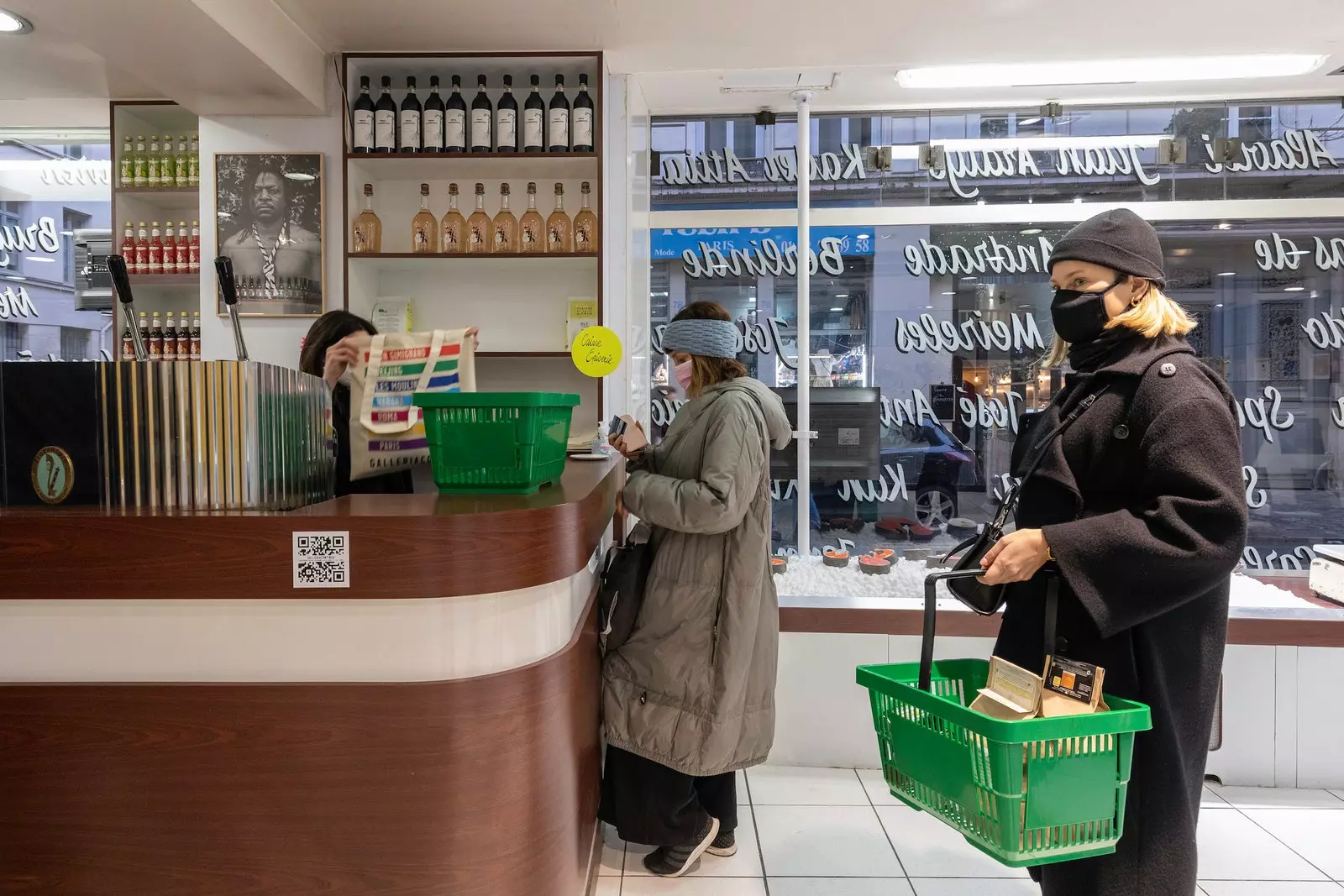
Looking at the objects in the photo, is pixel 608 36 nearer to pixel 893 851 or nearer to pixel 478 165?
pixel 478 165

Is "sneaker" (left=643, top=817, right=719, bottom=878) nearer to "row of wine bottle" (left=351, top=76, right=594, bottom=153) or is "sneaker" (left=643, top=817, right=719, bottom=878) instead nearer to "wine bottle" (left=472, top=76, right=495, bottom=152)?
"row of wine bottle" (left=351, top=76, right=594, bottom=153)

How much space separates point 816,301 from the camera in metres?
4.75

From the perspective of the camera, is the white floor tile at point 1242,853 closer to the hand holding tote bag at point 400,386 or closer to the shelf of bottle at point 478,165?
the hand holding tote bag at point 400,386

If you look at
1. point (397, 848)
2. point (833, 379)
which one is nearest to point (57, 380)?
point (397, 848)

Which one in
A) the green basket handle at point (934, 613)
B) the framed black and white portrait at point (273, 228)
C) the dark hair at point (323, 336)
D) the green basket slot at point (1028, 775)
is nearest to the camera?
the green basket slot at point (1028, 775)

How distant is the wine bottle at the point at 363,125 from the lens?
139 inches

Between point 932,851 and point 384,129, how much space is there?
3474 mm

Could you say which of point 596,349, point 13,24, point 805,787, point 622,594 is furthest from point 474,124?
point 805,787

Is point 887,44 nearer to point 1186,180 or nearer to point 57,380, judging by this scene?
point 1186,180

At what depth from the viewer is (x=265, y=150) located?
12.0 ft

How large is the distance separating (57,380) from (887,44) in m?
3.31

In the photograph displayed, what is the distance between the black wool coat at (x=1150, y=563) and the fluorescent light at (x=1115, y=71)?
282cm

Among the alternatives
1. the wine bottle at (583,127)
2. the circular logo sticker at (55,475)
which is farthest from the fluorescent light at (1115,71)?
the circular logo sticker at (55,475)

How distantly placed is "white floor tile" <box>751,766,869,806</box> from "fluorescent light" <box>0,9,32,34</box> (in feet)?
12.6
